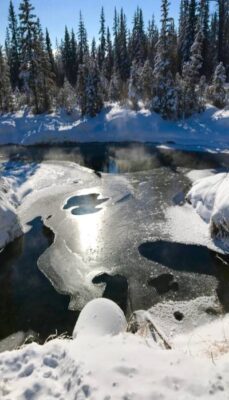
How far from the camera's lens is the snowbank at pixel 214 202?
11.5 metres

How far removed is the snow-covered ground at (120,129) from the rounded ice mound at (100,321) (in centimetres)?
1995

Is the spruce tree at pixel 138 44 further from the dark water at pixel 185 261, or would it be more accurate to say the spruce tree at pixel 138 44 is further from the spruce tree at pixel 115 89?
the dark water at pixel 185 261

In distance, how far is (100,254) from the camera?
36.9ft

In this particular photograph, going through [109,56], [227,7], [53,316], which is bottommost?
[53,316]

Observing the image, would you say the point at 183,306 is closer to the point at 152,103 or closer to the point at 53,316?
the point at 53,316

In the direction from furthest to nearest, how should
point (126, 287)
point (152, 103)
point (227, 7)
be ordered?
point (227, 7)
point (152, 103)
point (126, 287)

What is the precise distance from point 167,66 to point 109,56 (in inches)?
984

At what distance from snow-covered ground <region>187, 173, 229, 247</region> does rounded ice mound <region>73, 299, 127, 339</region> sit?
6.14 metres

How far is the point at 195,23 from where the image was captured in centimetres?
3747

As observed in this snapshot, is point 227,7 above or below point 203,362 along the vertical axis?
above

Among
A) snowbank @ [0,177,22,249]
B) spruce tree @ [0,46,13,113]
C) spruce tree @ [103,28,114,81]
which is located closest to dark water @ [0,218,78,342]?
snowbank @ [0,177,22,249]

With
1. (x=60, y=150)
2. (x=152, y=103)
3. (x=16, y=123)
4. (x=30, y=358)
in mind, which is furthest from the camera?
(x=16, y=123)

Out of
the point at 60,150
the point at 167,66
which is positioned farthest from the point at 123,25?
the point at 60,150

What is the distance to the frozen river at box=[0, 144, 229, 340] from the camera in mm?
9023
